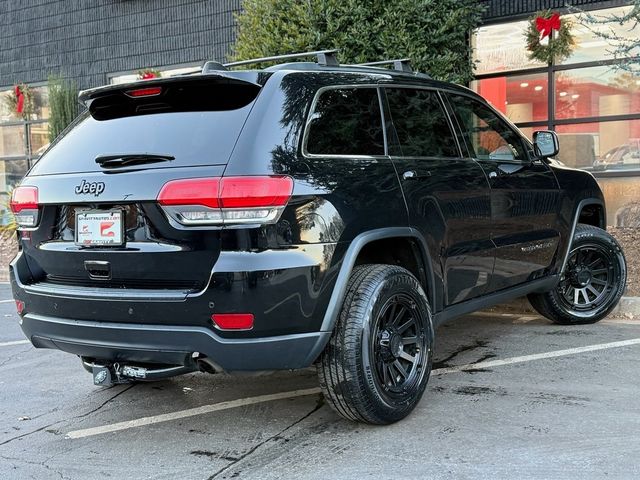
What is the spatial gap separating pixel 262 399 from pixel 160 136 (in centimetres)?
175

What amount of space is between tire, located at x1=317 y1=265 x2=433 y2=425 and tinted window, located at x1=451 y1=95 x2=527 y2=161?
4.47 feet

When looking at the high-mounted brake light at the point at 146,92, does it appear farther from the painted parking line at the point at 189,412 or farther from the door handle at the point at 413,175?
the painted parking line at the point at 189,412

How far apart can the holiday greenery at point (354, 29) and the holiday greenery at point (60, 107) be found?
5.74 m

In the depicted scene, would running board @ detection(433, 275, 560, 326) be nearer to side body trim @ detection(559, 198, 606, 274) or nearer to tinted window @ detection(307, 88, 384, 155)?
side body trim @ detection(559, 198, 606, 274)

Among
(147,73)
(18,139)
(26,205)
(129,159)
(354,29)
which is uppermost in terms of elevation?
(147,73)

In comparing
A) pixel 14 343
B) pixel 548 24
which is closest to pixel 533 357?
pixel 14 343

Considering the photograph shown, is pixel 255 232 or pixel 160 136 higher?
pixel 160 136

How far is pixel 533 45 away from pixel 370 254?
7111 mm

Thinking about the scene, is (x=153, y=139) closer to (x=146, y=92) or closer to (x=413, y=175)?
(x=146, y=92)

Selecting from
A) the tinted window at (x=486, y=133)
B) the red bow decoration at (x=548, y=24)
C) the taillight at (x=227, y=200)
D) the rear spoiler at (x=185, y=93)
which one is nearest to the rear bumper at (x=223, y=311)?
the taillight at (x=227, y=200)

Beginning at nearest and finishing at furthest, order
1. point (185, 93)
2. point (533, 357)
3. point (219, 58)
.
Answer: point (185, 93), point (533, 357), point (219, 58)

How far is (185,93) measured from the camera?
3410 millimetres

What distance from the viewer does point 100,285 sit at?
3.33 m

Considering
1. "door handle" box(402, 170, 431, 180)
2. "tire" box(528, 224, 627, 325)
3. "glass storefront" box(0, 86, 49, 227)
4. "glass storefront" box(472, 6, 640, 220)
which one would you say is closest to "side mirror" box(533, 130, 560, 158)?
"tire" box(528, 224, 627, 325)
